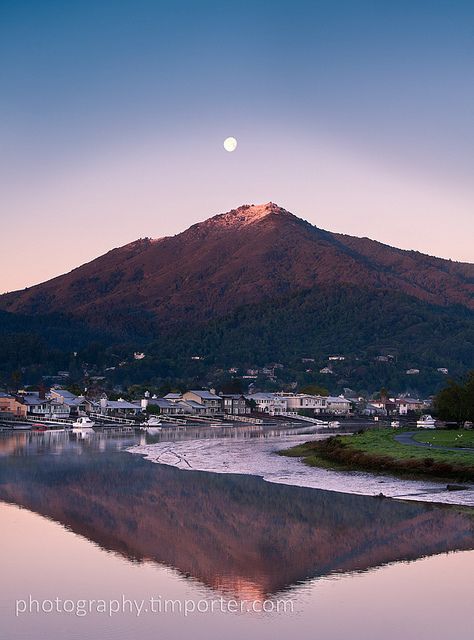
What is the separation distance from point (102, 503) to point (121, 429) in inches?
3182

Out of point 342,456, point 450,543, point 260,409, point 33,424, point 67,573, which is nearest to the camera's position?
point 67,573

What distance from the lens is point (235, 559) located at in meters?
26.2

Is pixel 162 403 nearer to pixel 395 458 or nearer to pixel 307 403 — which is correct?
pixel 307 403

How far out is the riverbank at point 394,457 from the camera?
152 feet

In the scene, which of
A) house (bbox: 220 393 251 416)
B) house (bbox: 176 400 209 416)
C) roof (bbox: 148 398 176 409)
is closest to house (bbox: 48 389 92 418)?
roof (bbox: 148 398 176 409)

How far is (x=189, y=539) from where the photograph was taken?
29.3m

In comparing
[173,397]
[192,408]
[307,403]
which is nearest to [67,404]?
[192,408]

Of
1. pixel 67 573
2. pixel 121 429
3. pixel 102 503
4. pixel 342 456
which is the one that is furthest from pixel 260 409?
pixel 67 573

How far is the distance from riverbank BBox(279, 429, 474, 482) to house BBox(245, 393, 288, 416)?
10344 centimetres

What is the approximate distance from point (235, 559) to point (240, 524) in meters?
6.25

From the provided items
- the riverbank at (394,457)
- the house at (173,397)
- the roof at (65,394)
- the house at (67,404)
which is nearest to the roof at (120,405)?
the house at (67,404)

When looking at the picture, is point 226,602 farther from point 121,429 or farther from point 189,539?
point 121,429

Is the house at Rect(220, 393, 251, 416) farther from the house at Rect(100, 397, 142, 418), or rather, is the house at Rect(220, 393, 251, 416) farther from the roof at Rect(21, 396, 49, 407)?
the roof at Rect(21, 396, 49, 407)

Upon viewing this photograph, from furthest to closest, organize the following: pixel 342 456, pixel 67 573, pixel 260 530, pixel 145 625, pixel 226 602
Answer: pixel 342 456 < pixel 260 530 < pixel 67 573 < pixel 226 602 < pixel 145 625
